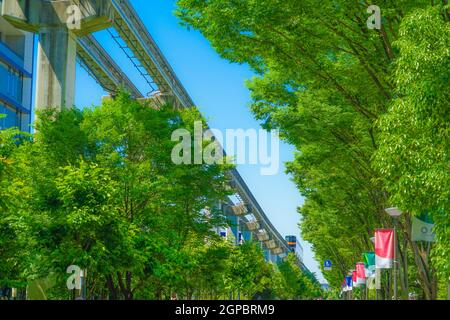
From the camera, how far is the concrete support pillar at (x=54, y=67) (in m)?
42.2

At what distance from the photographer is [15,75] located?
70.1 metres

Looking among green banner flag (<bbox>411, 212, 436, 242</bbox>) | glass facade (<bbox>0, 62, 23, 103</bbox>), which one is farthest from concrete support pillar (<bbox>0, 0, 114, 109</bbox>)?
green banner flag (<bbox>411, 212, 436, 242</bbox>)

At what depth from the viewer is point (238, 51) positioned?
20.6m

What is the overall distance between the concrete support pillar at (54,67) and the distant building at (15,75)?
2379 cm

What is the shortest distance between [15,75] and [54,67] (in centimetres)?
2911

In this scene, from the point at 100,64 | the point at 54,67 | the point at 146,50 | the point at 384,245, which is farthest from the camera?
the point at 100,64

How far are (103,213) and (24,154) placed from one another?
5820 mm

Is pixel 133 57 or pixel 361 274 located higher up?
pixel 133 57

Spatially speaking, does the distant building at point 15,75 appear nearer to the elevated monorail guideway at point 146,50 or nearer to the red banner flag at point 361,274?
the elevated monorail guideway at point 146,50

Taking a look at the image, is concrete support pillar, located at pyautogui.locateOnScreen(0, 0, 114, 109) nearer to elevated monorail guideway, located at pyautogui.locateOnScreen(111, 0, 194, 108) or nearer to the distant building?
elevated monorail guideway, located at pyautogui.locateOnScreen(111, 0, 194, 108)

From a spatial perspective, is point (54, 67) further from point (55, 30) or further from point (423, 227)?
point (423, 227)

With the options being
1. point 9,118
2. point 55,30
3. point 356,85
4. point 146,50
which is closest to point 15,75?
point 9,118

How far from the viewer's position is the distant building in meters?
66.3

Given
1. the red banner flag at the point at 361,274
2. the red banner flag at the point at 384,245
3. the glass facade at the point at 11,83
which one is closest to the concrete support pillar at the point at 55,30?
the red banner flag at the point at 361,274
